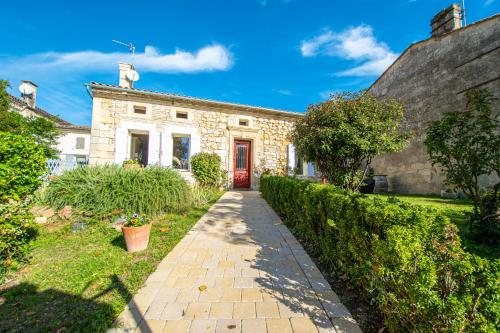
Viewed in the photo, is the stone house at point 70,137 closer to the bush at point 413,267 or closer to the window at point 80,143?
the window at point 80,143

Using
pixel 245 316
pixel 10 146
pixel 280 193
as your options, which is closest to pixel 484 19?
pixel 280 193

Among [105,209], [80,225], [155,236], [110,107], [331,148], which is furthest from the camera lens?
[110,107]

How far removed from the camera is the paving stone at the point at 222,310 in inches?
71.0

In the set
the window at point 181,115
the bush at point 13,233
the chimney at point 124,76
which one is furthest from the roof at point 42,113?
the bush at point 13,233

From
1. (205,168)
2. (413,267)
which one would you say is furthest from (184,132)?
(413,267)

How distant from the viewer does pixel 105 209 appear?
14.9ft

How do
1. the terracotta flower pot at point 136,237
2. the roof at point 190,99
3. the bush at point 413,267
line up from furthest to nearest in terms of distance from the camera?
the roof at point 190,99, the terracotta flower pot at point 136,237, the bush at point 413,267

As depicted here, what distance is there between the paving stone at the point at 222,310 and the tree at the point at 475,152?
3347mm

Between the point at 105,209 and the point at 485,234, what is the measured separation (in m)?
6.25

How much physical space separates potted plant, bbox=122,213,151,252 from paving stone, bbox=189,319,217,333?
1814 millimetres

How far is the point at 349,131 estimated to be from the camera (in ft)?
15.0

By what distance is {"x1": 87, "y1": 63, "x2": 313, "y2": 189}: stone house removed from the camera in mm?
8656

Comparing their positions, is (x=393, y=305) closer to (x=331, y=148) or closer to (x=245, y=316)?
(x=245, y=316)

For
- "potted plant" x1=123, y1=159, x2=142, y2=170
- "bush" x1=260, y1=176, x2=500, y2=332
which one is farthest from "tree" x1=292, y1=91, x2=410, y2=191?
"potted plant" x1=123, y1=159, x2=142, y2=170
